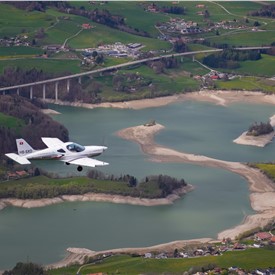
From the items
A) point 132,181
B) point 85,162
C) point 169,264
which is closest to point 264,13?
point 132,181

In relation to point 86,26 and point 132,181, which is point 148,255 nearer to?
point 132,181

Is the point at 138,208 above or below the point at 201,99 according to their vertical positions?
above

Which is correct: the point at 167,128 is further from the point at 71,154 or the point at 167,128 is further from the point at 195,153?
the point at 71,154

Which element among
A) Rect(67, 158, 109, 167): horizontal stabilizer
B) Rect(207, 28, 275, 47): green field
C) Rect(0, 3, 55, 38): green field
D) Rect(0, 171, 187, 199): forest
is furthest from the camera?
Rect(207, 28, 275, 47): green field

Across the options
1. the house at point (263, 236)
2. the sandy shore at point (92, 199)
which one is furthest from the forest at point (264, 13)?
the house at point (263, 236)

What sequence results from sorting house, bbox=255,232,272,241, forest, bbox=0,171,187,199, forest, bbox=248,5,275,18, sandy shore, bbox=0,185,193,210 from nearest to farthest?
house, bbox=255,232,272,241
sandy shore, bbox=0,185,193,210
forest, bbox=0,171,187,199
forest, bbox=248,5,275,18

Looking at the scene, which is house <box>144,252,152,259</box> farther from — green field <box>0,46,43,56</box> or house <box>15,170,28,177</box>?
green field <box>0,46,43,56</box>

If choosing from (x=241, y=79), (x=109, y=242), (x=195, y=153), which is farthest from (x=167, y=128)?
(x=109, y=242)

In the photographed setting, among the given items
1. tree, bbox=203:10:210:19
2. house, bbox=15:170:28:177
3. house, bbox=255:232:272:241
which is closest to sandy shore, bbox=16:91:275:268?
house, bbox=255:232:272:241
